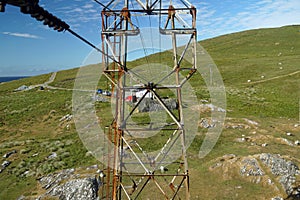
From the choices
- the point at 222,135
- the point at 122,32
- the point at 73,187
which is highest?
the point at 122,32

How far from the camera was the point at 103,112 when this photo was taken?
4091cm

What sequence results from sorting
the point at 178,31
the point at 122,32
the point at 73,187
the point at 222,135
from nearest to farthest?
the point at 122,32 → the point at 178,31 → the point at 73,187 → the point at 222,135

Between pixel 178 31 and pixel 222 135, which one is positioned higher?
pixel 178 31

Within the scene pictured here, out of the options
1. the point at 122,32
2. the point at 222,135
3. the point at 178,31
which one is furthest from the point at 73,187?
the point at 222,135

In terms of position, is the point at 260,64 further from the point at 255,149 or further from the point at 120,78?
the point at 120,78

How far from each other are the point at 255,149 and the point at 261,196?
7232 mm

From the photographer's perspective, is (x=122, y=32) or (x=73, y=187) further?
(x=73, y=187)

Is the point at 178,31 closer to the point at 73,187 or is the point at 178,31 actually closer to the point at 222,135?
the point at 73,187

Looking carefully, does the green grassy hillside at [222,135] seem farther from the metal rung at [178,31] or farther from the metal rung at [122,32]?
the metal rung at [122,32]

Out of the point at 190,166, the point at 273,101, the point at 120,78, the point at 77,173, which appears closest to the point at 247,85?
the point at 273,101

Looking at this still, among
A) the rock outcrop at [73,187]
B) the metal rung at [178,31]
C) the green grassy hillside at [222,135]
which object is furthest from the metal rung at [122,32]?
the green grassy hillside at [222,135]

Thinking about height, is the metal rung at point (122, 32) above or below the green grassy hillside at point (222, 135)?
above

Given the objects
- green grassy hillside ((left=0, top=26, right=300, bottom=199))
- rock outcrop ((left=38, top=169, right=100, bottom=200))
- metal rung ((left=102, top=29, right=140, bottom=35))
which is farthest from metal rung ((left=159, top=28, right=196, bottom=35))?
rock outcrop ((left=38, top=169, right=100, bottom=200))

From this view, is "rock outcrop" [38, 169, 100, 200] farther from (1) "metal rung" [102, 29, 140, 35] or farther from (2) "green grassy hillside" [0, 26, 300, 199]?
(1) "metal rung" [102, 29, 140, 35]
